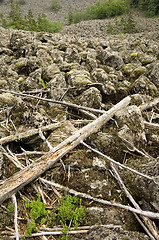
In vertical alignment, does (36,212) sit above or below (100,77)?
below

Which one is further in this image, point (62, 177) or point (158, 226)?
point (62, 177)

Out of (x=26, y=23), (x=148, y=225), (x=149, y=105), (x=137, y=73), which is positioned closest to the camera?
(x=148, y=225)

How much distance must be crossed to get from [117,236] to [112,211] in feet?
1.70

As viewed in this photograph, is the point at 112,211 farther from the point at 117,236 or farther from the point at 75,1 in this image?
the point at 75,1

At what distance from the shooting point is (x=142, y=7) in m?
60.2

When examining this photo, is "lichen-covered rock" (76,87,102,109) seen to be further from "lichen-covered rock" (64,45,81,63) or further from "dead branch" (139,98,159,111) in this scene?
"lichen-covered rock" (64,45,81,63)

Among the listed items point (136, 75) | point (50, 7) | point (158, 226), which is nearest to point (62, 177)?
point (158, 226)

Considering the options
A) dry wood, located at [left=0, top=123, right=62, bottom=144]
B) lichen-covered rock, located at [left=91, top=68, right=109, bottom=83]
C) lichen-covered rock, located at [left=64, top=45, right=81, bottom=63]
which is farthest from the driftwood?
lichen-covered rock, located at [left=64, top=45, right=81, bottom=63]

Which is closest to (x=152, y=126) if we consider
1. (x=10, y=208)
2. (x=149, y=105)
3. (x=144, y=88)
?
(x=149, y=105)

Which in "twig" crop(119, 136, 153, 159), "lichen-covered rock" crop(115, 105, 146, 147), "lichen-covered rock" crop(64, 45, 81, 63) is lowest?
"twig" crop(119, 136, 153, 159)

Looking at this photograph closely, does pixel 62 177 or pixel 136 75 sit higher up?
pixel 136 75

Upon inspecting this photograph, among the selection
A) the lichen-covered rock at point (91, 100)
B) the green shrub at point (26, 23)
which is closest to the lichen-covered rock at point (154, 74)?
the lichen-covered rock at point (91, 100)

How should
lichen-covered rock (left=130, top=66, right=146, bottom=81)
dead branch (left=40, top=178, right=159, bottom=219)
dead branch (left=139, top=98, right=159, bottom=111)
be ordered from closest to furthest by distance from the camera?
dead branch (left=40, top=178, right=159, bottom=219)
dead branch (left=139, top=98, right=159, bottom=111)
lichen-covered rock (left=130, top=66, right=146, bottom=81)

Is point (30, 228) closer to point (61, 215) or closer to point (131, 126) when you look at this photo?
point (61, 215)
